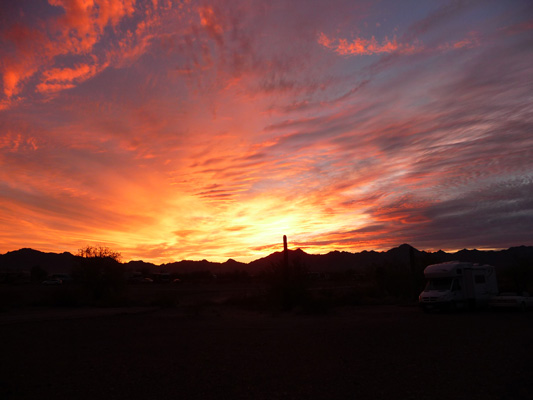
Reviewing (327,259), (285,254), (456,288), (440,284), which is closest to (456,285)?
(456,288)

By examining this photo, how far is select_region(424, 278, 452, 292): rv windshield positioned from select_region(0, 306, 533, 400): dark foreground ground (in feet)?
23.7

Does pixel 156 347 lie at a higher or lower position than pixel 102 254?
lower

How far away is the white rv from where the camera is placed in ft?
87.6

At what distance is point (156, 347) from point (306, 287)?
19989mm

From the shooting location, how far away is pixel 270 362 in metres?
12.1

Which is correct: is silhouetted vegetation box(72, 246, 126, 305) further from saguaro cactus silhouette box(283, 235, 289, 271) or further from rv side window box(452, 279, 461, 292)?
rv side window box(452, 279, 461, 292)

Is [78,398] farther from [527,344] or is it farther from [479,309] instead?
[479,309]

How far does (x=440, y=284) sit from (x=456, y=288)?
989mm

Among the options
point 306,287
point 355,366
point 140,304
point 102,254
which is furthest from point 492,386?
point 102,254

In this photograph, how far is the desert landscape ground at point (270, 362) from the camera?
29.9 ft

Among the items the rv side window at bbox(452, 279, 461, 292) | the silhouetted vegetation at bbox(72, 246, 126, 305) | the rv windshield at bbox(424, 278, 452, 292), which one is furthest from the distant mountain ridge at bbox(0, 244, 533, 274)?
the rv side window at bbox(452, 279, 461, 292)

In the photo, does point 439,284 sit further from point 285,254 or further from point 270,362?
point 270,362

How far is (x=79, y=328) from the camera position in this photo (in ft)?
64.6

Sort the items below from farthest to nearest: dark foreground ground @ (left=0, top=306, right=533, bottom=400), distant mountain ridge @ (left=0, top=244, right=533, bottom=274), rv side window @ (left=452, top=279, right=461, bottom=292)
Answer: distant mountain ridge @ (left=0, top=244, right=533, bottom=274)
rv side window @ (left=452, top=279, right=461, bottom=292)
dark foreground ground @ (left=0, top=306, right=533, bottom=400)
